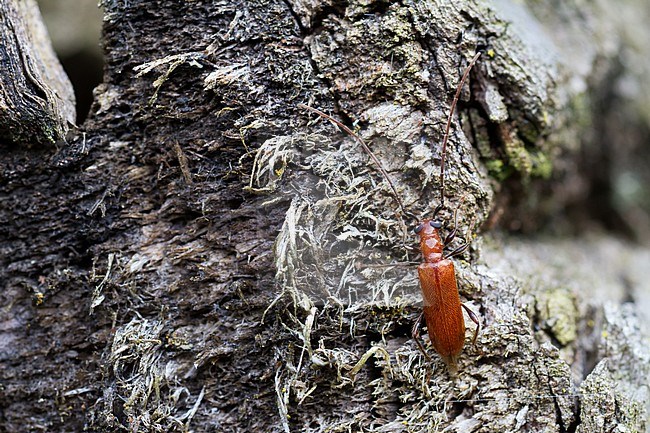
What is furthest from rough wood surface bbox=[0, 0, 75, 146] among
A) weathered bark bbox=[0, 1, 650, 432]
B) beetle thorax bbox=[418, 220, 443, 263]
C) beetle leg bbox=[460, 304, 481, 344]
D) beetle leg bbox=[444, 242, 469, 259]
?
beetle leg bbox=[460, 304, 481, 344]

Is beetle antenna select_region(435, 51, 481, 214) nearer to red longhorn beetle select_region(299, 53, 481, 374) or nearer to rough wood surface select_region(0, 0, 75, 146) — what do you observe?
red longhorn beetle select_region(299, 53, 481, 374)

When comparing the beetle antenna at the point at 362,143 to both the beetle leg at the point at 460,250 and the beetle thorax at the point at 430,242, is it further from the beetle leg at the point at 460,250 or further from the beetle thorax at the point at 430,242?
the beetle leg at the point at 460,250

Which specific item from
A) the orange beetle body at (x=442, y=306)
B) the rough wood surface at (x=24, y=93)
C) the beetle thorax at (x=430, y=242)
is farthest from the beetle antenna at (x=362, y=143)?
the rough wood surface at (x=24, y=93)

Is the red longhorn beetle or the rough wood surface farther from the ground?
the rough wood surface

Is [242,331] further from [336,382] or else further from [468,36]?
[468,36]

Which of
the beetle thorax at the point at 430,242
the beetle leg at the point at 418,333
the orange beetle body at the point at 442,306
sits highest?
the beetle thorax at the point at 430,242

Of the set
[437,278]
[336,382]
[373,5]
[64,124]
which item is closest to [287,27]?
[373,5]

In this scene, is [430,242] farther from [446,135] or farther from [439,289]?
[446,135]
